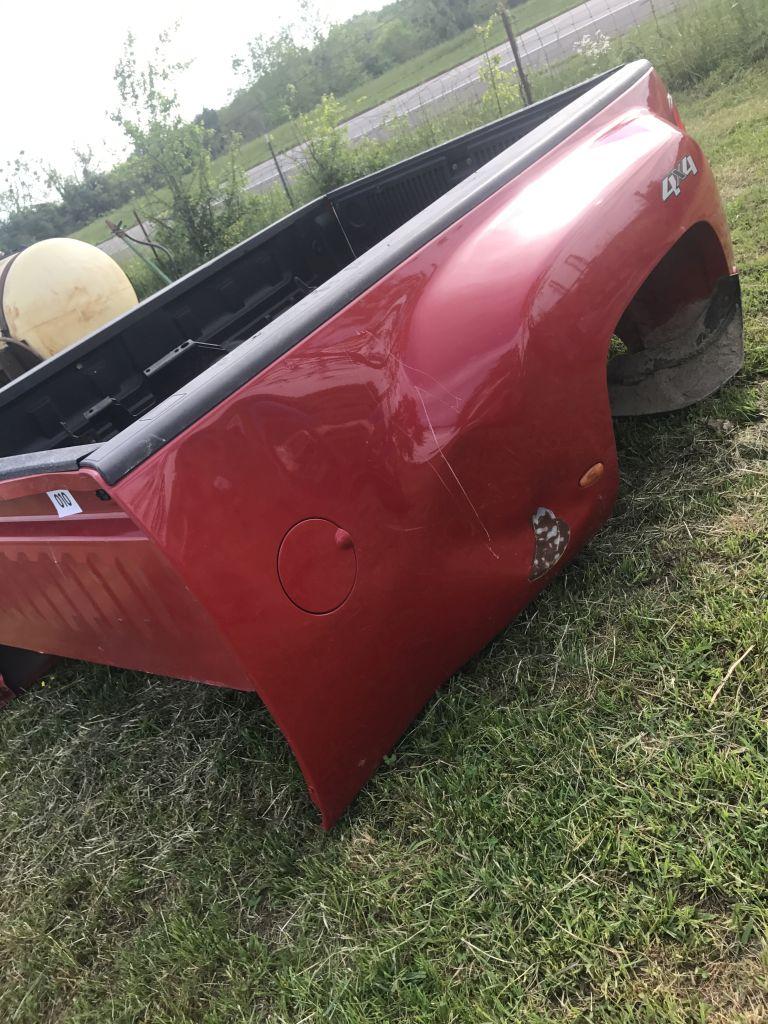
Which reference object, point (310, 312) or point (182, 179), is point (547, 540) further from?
point (182, 179)

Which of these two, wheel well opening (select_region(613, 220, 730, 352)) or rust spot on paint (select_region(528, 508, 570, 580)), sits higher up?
wheel well opening (select_region(613, 220, 730, 352))

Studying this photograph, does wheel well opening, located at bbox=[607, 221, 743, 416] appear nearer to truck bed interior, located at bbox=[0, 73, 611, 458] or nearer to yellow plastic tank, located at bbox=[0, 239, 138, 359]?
truck bed interior, located at bbox=[0, 73, 611, 458]

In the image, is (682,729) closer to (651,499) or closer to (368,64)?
(651,499)

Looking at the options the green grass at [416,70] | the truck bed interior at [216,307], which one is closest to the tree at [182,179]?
the truck bed interior at [216,307]

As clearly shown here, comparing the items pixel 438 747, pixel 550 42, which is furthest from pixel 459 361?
pixel 550 42

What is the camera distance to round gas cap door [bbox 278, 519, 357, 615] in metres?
1.61

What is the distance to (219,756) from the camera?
2.39 meters

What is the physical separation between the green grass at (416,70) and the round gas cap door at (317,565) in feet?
69.6

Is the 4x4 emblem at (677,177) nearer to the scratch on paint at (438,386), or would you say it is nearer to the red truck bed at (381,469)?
the red truck bed at (381,469)

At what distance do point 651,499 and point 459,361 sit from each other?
1065 millimetres

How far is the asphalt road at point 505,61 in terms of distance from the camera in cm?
1451

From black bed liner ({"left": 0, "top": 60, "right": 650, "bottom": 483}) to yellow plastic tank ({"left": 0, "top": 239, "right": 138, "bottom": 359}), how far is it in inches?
98.7

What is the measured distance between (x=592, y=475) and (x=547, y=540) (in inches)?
9.9

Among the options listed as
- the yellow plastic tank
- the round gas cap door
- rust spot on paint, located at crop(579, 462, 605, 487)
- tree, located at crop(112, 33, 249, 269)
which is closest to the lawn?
rust spot on paint, located at crop(579, 462, 605, 487)
